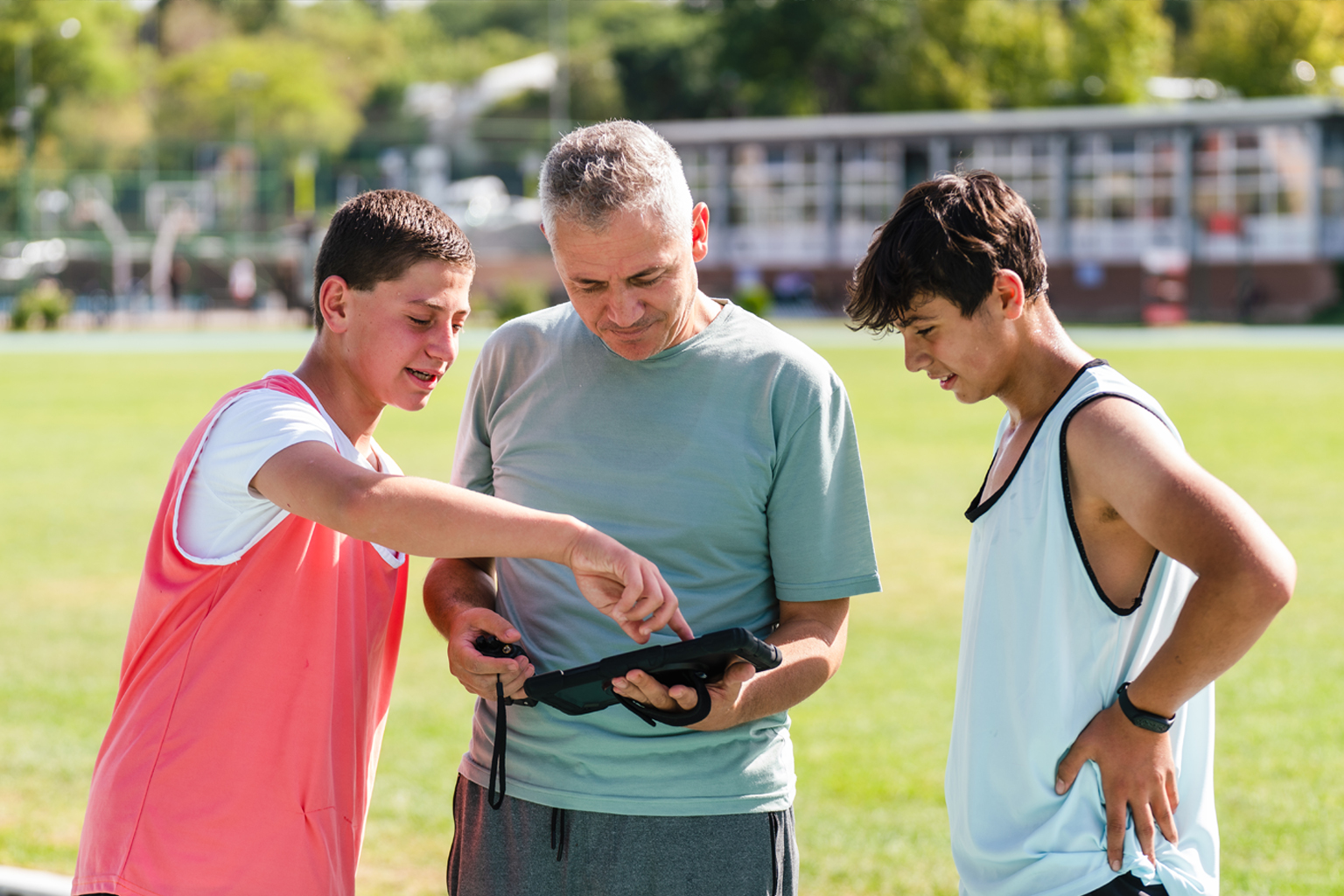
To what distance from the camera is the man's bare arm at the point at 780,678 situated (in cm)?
241

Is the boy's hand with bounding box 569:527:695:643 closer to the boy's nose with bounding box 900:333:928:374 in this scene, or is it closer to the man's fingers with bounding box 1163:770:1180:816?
the boy's nose with bounding box 900:333:928:374

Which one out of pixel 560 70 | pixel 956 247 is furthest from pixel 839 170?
pixel 956 247

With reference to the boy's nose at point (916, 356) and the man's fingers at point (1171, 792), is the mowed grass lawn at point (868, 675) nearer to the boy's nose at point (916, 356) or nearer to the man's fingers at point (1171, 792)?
the man's fingers at point (1171, 792)

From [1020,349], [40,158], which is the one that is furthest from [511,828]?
[40,158]

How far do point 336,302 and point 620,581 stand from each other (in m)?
0.81

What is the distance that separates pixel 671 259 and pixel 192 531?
1014 mm

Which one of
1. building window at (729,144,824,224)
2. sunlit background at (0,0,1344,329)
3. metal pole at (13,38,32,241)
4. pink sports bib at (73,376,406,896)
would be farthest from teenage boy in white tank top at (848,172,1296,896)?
metal pole at (13,38,32,241)

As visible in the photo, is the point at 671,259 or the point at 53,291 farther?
the point at 53,291

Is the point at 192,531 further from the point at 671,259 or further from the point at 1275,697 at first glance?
the point at 1275,697

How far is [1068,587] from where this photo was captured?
7.86 ft

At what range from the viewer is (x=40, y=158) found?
66438 mm

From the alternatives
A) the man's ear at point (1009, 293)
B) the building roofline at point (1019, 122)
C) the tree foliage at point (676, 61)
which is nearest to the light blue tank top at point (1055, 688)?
the man's ear at point (1009, 293)

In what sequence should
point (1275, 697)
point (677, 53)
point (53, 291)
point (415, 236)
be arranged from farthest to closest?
point (677, 53) < point (53, 291) < point (1275, 697) < point (415, 236)

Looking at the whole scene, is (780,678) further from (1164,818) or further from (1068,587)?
(1164,818)
